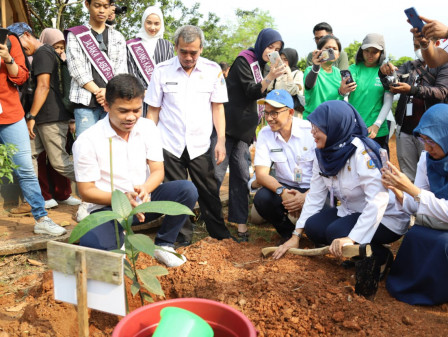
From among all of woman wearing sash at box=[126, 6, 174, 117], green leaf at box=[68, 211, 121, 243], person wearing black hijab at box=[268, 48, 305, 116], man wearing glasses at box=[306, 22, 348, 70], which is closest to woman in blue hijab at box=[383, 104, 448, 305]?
green leaf at box=[68, 211, 121, 243]

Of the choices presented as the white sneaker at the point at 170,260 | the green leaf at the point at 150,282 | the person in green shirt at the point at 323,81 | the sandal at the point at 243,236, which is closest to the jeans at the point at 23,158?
the white sneaker at the point at 170,260

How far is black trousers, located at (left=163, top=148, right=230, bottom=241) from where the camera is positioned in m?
3.64

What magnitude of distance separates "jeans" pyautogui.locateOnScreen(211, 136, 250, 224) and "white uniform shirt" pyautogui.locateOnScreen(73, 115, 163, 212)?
94 centimetres

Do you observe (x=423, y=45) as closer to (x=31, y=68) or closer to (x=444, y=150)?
(x=444, y=150)

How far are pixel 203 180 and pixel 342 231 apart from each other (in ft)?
4.17

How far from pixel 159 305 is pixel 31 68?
10.1 feet

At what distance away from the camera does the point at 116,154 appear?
2.98 metres

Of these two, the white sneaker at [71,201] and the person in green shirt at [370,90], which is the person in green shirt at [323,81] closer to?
the person in green shirt at [370,90]

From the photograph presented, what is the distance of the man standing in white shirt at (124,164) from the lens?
2.77 meters

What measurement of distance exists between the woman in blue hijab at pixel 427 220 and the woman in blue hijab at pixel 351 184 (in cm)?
16

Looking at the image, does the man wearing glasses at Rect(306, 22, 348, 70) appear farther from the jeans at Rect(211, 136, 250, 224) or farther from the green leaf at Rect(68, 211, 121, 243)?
the green leaf at Rect(68, 211, 121, 243)

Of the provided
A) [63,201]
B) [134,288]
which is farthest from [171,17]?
[134,288]

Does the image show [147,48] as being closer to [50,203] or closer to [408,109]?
[50,203]

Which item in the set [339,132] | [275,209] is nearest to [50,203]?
[275,209]
